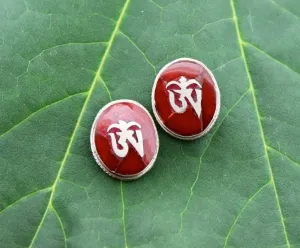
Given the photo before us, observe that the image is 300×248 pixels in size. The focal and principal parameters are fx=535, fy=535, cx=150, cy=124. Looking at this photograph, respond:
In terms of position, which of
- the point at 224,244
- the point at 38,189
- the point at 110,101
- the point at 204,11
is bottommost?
the point at 224,244

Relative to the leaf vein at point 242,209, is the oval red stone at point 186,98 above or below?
above

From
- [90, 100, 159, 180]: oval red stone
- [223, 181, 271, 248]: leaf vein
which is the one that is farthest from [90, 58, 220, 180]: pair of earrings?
[223, 181, 271, 248]: leaf vein

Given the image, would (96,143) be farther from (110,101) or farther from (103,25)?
(103,25)

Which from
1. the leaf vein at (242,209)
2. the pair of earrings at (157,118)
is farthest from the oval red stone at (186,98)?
the leaf vein at (242,209)

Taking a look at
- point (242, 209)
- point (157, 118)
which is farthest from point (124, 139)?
point (242, 209)

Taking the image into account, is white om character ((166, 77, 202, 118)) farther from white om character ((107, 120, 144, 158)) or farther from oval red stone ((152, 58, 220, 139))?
white om character ((107, 120, 144, 158))

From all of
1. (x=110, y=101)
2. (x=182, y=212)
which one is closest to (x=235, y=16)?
(x=110, y=101)

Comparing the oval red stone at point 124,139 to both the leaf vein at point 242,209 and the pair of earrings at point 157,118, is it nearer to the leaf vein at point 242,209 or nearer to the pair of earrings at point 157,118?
the pair of earrings at point 157,118
